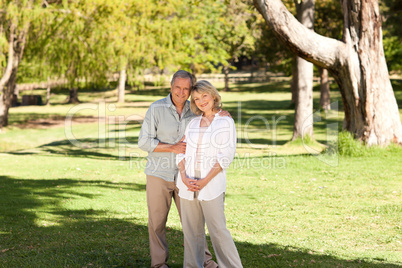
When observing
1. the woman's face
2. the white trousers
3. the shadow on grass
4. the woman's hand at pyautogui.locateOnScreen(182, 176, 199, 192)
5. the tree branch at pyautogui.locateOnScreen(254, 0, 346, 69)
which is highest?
the tree branch at pyautogui.locateOnScreen(254, 0, 346, 69)

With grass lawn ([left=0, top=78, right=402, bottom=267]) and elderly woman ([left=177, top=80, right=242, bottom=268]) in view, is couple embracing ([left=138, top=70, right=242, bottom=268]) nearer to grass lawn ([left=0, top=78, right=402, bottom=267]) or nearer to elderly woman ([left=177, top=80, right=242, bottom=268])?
elderly woman ([left=177, top=80, right=242, bottom=268])

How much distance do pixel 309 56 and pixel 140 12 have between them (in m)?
16.8

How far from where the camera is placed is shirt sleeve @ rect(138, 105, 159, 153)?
15.7ft

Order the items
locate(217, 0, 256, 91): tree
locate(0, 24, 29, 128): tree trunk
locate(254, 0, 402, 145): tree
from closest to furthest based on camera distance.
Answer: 1. locate(254, 0, 402, 145): tree
2. locate(0, 24, 29, 128): tree trunk
3. locate(217, 0, 256, 91): tree

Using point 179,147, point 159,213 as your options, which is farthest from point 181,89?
point 159,213

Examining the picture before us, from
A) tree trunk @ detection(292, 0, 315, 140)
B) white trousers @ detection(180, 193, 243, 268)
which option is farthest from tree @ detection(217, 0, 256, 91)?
white trousers @ detection(180, 193, 243, 268)

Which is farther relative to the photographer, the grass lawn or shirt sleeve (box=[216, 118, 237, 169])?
the grass lawn

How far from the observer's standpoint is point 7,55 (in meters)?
24.5

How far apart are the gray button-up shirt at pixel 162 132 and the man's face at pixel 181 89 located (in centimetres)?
11

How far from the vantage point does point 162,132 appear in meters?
4.86

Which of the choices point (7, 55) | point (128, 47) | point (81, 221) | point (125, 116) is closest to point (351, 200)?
point (81, 221)

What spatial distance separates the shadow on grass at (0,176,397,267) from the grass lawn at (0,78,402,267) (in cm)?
1

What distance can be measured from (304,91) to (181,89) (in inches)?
447

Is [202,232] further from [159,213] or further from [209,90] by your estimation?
[209,90]
